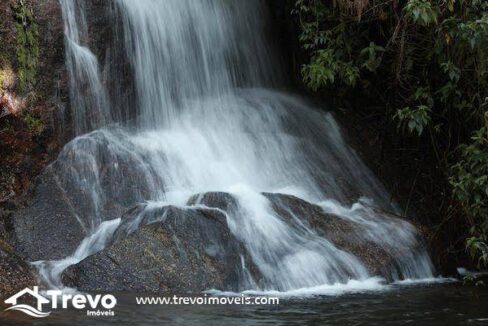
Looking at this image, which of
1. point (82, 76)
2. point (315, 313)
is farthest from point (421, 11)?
point (82, 76)

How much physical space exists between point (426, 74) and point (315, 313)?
4.31 meters

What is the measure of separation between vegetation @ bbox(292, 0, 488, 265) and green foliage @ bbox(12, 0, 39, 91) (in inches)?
125

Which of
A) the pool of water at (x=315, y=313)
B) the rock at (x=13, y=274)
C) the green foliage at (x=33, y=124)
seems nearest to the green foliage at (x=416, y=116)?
the pool of water at (x=315, y=313)

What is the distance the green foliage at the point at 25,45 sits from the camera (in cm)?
685

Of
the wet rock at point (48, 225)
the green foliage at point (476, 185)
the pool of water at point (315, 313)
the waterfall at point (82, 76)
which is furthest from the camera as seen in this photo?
the waterfall at point (82, 76)

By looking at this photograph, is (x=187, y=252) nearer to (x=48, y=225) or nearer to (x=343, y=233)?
(x=48, y=225)

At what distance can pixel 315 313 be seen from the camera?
14.9ft

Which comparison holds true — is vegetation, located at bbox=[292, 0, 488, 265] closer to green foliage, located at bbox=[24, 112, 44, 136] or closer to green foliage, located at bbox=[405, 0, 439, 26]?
green foliage, located at bbox=[405, 0, 439, 26]

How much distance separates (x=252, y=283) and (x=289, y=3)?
5.64 m

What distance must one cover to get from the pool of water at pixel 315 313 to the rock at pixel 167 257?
0.32 meters

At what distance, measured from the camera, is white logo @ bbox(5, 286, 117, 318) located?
14.3 feet

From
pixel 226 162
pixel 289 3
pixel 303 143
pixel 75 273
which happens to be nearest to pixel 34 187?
pixel 75 273

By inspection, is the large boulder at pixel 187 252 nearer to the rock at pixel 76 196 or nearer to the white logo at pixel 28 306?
the white logo at pixel 28 306

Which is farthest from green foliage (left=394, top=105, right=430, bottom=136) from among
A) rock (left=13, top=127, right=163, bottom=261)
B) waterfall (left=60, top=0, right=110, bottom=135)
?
waterfall (left=60, top=0, right=110, bottom=135)
